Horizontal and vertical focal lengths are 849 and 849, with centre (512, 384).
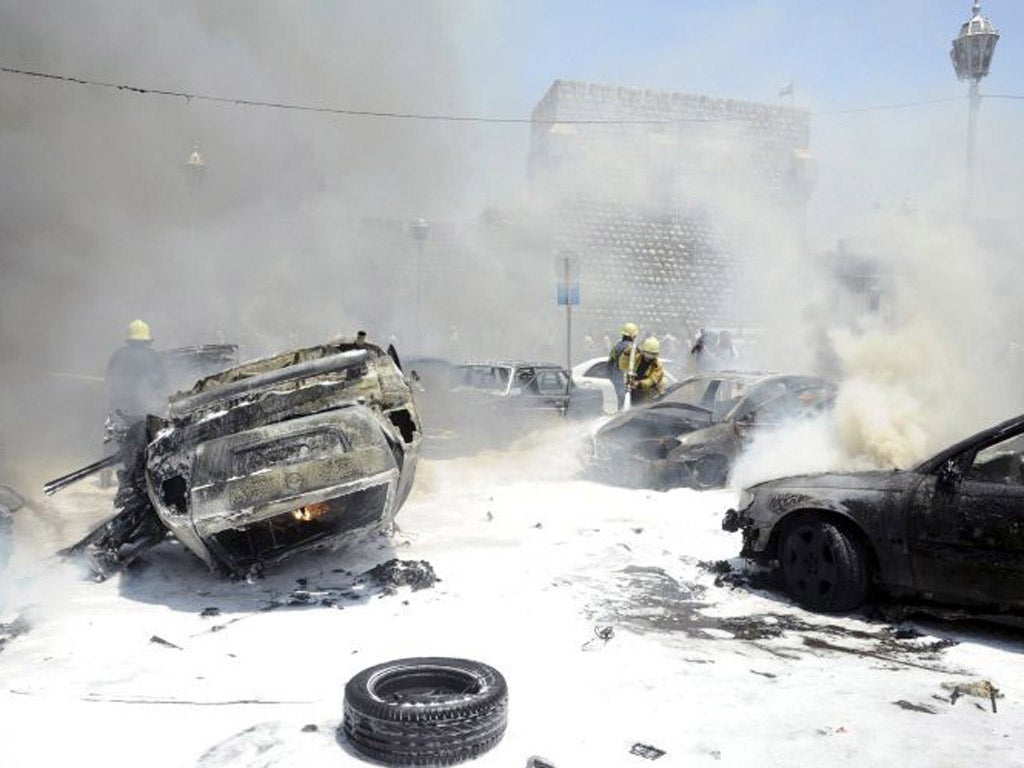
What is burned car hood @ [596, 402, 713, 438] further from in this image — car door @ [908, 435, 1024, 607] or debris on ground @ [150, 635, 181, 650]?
Result: debris on ground @ [150, 635, 181, 650]

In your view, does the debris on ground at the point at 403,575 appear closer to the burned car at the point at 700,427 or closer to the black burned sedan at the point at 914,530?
the black burned sedan at the point at 914,530

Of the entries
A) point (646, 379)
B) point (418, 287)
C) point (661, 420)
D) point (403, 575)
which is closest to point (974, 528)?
point (403, 575)

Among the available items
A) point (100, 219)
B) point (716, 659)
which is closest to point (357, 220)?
point (100, 219)

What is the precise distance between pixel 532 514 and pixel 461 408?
13.9 feet

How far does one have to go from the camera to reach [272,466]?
4738 millimetres

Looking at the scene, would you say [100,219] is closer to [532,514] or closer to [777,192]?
[532,514]

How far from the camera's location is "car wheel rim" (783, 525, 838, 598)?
16.3ft

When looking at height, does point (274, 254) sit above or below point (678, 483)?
above

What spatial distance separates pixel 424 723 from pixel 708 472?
6183 millimetres

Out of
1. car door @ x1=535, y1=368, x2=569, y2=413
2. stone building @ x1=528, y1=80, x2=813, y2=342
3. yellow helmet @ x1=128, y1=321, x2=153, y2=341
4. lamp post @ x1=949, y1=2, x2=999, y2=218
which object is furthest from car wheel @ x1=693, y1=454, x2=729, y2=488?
stone building @ x1=528, y1=80, x2=813, y2=342

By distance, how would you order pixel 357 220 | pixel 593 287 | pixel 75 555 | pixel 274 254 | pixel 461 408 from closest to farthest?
pixel 75 555
pixel 461 408
pixel 274 254
pixel 357 220
pixel 593 287

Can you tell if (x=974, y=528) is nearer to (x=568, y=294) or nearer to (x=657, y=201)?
(x=568, y=294)

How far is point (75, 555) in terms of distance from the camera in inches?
234

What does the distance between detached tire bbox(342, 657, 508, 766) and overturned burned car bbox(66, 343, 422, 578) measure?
1.57 meters
